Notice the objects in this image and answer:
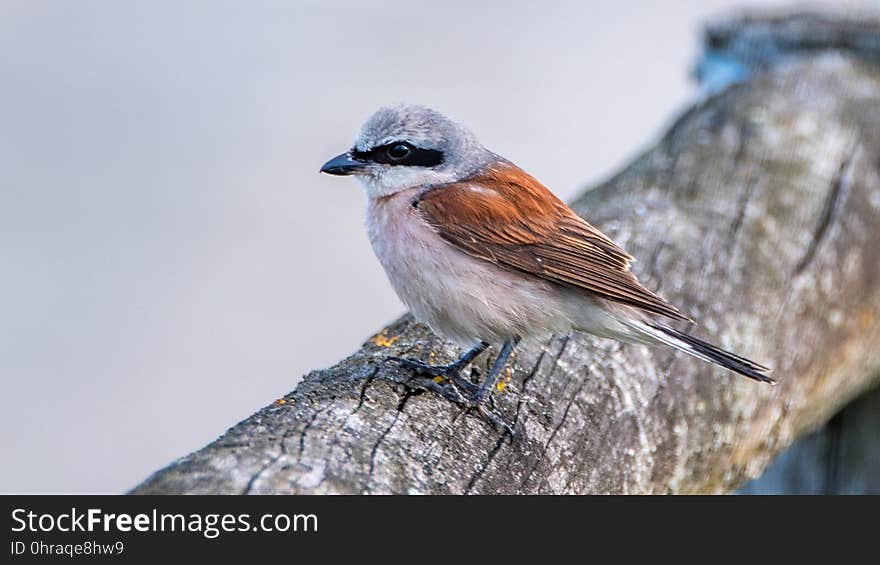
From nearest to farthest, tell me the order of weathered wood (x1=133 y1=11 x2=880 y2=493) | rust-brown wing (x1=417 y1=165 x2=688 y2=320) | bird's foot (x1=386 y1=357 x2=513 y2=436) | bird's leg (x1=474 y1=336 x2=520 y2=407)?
weathered wood (x1=133 y1=11 x2=880 y2=493)
bird's foot (x1=386 y1=357 x2=513 y2=436)
bird's leg (x1=474 y1=336 x2=520 y2=407)
rust-brown wing (x1=417 y1=165 x2=688 y2=320)

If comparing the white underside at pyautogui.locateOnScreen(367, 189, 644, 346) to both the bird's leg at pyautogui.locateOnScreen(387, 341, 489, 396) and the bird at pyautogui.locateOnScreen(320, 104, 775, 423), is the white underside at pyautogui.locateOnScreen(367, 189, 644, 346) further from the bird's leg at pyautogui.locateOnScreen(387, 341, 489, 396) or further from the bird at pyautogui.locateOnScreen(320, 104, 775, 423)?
the bird's leg at pyautogui.locateOnScreen(387, 341, 489, 396)

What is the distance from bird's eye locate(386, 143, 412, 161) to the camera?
3754 mm

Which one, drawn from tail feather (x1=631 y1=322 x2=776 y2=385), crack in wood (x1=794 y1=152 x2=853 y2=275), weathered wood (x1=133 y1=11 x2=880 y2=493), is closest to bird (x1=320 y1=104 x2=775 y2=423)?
tail feather (x1=631 y1=322 x2=776 y2=385)

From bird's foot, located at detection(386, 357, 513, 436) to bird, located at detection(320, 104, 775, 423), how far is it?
0.5 inches

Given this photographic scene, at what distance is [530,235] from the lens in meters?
3.54

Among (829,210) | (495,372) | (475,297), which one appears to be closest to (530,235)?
(475,297)

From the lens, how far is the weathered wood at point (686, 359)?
2389 millimetres

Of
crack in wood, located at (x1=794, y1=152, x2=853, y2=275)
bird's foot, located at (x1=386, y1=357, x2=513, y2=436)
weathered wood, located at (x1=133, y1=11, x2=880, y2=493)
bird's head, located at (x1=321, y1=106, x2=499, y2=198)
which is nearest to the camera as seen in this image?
weathered wood, located at (x1=133, y1=11, x2=880, y2=493)

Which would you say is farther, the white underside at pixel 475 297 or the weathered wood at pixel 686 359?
the white underside at pixel 475 297

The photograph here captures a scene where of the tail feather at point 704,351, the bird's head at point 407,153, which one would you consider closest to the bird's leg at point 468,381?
the tail feather at point 704,351

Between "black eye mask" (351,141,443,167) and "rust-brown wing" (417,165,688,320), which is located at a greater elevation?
"black eye mask" (351,141,443,167)

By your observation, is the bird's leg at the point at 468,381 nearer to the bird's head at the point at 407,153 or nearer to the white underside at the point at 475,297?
the white underside at the point at 475,297
